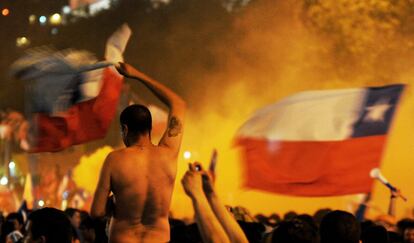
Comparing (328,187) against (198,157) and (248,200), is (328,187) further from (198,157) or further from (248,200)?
(198,157)

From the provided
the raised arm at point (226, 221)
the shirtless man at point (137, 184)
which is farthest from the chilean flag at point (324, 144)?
the raised arm at point (226, 221)

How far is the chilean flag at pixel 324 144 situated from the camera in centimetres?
1320

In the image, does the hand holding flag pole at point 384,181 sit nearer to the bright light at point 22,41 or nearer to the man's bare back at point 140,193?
the bright light at point 22,41

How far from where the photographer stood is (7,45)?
17453mm

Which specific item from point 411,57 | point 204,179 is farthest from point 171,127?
point 411,57

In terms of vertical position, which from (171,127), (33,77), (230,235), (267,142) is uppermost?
(33,77)

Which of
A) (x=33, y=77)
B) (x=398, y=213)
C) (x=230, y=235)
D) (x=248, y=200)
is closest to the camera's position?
(x=230, y=235)

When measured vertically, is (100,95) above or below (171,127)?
above

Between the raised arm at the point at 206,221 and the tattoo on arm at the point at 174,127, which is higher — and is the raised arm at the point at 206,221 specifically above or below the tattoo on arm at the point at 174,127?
below

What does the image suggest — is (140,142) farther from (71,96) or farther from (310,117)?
(71,96)

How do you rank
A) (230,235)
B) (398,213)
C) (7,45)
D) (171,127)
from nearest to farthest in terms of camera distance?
(230,235) < (171,127) < (398,213) < (7,45)

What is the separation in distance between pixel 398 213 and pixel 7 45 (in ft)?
26.7

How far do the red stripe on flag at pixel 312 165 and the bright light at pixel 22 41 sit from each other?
5084 millimetres

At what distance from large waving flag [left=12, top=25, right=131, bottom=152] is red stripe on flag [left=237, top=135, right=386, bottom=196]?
8.35 feet
